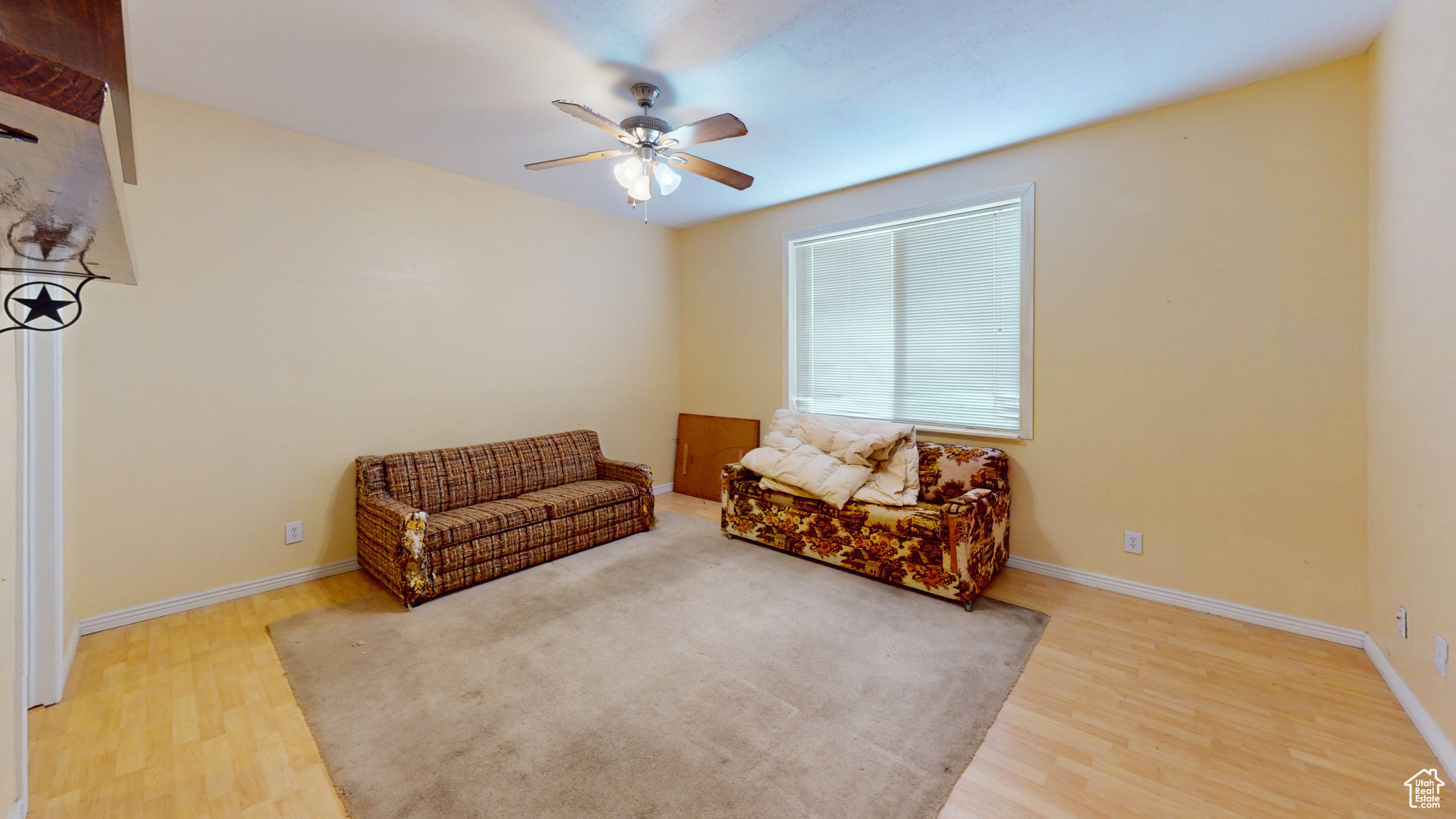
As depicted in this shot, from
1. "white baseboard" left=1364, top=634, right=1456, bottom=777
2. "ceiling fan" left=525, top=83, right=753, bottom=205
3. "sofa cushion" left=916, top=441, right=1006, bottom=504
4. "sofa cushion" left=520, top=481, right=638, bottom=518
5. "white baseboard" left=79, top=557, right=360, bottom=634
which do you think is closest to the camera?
"white baseboard" left=1364, top=634, right=1456, bottom=777

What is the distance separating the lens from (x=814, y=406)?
14.9 ft

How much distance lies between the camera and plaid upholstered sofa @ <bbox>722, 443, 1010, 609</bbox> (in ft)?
9.41

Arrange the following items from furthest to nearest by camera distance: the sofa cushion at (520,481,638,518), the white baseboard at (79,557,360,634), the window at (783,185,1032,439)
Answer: the sofa cushion at (520,481,638,518)
the window at (783,185,1032,439)
the white baseboard at (79,557,360,634)

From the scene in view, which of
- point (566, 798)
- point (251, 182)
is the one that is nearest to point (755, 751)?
point (566, 798)

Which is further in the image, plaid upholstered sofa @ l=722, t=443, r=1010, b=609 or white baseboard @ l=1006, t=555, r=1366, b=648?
plaid upholstered sofa @ l=722, t=443, r=1010, b=609

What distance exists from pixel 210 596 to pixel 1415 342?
5516mm

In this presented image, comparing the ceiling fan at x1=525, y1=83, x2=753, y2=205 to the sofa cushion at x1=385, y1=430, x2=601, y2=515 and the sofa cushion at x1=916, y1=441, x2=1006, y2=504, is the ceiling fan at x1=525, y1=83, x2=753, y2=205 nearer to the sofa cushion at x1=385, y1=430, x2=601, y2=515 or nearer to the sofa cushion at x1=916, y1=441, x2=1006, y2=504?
the sofa cushion at x1=385, y1=430, x2=601, y2=515

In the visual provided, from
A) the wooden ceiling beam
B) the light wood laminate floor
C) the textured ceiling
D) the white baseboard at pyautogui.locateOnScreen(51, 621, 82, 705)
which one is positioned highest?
the textured ceiling

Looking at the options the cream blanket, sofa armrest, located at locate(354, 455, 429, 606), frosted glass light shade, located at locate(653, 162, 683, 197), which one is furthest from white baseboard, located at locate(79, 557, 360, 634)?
frosted glass light shade, located at locate(653, 162, 683, 197)

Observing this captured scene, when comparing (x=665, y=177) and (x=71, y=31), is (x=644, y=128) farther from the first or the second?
(x=71, y=31)

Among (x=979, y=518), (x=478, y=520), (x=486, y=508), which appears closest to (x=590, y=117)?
(x=478, y=520)

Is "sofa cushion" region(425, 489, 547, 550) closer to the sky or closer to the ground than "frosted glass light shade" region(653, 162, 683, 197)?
closer to the ground

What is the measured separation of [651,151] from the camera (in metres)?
2.71

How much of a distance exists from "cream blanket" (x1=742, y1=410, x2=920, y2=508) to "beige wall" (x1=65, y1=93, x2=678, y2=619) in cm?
200
